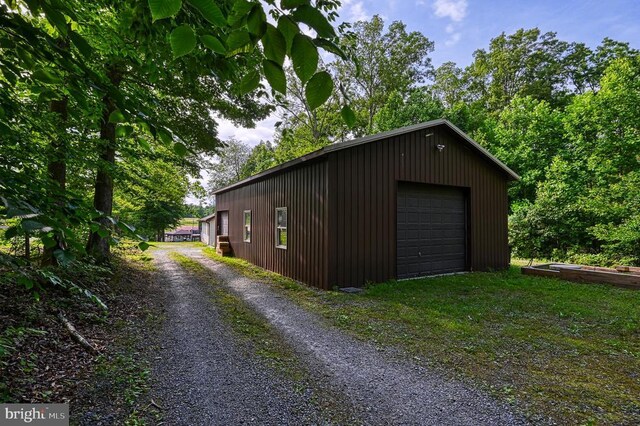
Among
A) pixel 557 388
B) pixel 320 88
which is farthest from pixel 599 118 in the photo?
pixel 320 88

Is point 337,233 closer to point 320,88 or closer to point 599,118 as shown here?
point 320,88

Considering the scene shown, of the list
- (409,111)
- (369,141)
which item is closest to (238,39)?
(369,141)

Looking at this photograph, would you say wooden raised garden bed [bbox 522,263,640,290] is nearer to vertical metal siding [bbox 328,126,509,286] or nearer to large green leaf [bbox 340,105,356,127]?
vertical metal siding [bbox 328,126,509,286]

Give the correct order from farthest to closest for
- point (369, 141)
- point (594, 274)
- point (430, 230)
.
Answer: point (430, 230), point (594, 274), point (369, 141)

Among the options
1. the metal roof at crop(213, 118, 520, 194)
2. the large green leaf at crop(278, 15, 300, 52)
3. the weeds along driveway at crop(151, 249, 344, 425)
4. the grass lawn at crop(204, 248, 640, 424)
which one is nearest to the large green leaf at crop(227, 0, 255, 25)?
the large green leaf at crop(278, 15, 300, 52)

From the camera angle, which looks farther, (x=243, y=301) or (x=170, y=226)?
(x=170, y=226)

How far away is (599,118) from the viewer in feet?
43.8

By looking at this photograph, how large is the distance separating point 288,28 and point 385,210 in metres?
7.19

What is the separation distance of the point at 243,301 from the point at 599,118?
16.5m

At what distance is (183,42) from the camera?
2.58 feet

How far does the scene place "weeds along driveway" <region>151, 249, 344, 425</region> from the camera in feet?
8.14

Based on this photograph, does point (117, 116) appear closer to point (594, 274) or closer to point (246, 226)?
point (594, 274)

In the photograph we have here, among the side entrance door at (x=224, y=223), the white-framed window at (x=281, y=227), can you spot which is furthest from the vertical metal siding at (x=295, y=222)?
the side entrance door at (x=224, y=223)

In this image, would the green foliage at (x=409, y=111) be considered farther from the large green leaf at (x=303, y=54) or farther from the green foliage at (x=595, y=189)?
the large green leaf at (x=303, y=54)
